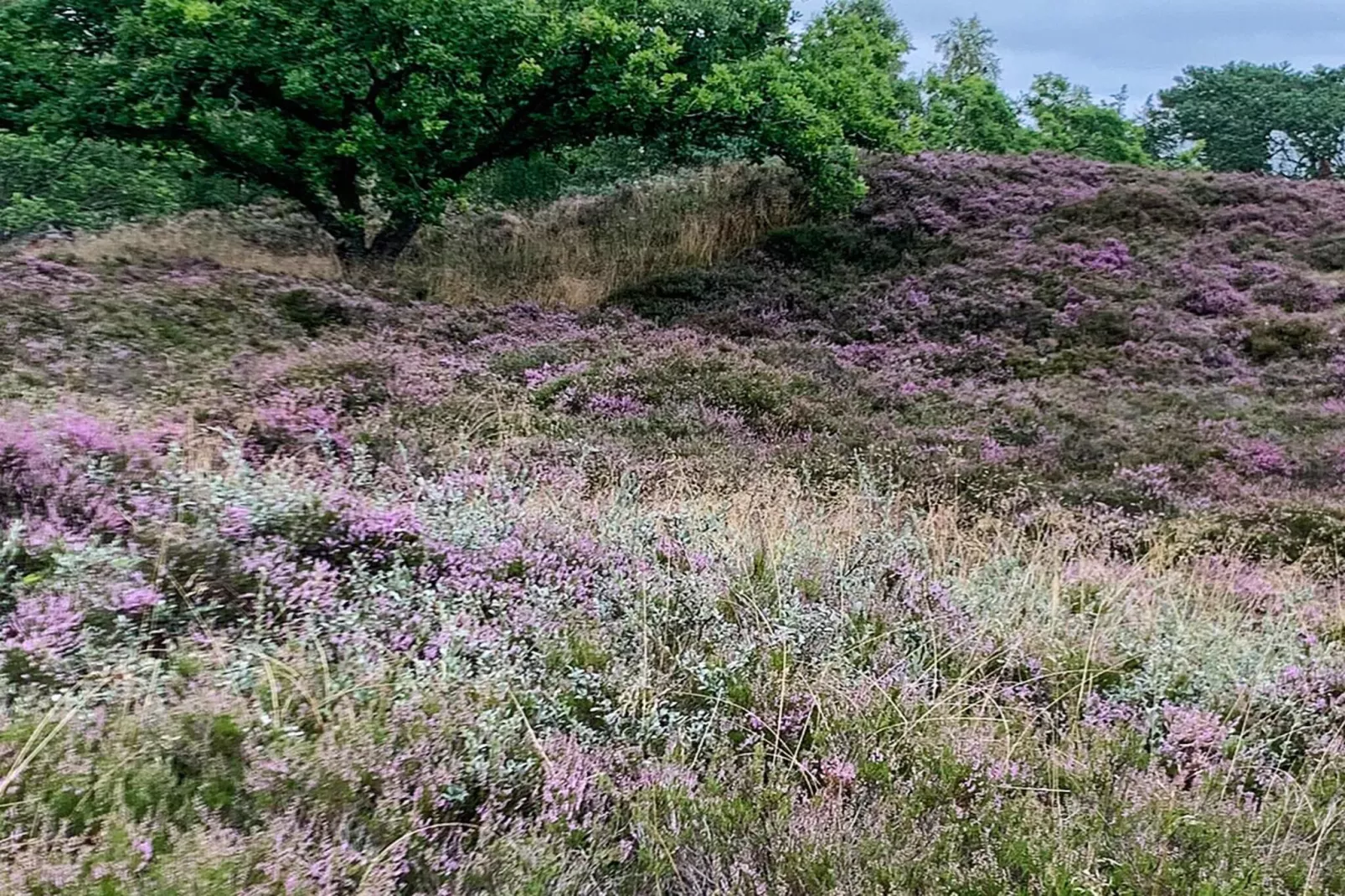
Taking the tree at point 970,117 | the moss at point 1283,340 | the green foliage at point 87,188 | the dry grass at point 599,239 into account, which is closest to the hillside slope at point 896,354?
the moss at point 1283,340

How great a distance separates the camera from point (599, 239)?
12766mm

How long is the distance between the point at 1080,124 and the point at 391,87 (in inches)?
1032

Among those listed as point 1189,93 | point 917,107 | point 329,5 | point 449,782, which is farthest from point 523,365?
point 1189,93

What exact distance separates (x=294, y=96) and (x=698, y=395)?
608 centimetres

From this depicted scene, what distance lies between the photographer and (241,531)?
3.12 meters

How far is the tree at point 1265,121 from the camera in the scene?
36.8m

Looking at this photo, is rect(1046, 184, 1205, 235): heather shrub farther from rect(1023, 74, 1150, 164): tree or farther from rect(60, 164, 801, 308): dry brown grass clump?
rect(1023, 74, 1150, 164): tree

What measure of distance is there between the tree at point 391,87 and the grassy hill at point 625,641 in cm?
361

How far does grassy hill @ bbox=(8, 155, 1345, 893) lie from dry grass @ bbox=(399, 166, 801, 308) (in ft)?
13.2

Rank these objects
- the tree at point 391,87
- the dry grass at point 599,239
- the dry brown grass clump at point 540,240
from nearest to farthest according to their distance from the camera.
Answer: the tree at point 391,87, the dry brown grass clump at point 540,240, the dry grass at point 599,239

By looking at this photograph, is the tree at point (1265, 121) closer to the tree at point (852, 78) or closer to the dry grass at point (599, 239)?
the tree at point (852, 78)

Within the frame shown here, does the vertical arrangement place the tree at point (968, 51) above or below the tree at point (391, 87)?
above

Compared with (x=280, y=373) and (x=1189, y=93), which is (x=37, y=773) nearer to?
(x=280, y=373)

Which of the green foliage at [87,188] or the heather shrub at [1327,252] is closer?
the heather shrub at [1327,252]
